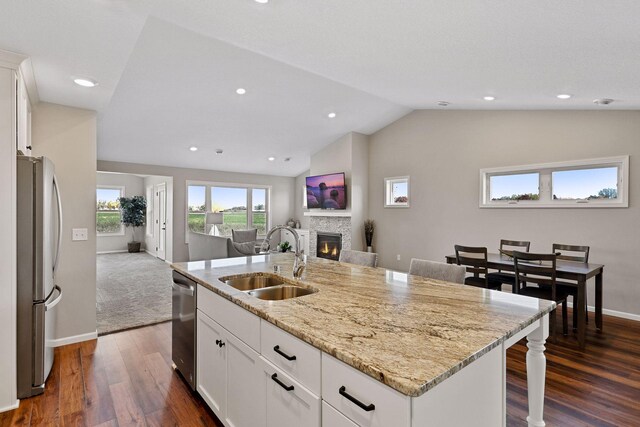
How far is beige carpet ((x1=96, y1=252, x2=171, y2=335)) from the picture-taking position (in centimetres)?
398

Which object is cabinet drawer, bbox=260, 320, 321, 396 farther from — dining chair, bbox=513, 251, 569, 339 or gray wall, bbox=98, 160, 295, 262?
gray wall, bbox=98, 160, 295, 262

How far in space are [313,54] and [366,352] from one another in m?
2.93

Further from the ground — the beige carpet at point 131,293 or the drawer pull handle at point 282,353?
the drawer pull handle at point 282,353

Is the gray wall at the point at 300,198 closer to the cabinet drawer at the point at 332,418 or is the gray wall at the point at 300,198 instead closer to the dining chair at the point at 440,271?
the dining chair at the point at 440,271

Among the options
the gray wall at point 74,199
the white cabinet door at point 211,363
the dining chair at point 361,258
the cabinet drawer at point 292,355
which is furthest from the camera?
the gray wall at point 74,199

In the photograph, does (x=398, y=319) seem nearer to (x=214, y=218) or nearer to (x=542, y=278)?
(x=542, y=278)

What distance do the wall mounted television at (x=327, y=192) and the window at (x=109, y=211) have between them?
20.4ft

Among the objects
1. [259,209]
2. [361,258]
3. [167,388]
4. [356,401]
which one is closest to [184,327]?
[167,388]

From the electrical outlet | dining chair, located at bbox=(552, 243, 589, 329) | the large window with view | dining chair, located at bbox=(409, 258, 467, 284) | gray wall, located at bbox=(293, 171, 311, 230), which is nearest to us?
dining chair, located at bbox=(409, 258, 467, 284)

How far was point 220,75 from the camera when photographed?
4461 millimetres

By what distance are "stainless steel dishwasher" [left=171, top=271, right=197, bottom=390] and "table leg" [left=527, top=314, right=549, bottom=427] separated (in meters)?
2.03

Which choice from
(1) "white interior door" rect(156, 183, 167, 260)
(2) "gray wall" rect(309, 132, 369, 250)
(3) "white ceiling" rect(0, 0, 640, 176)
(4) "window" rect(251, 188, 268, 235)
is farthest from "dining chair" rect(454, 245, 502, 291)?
(1) "white interior door" rect(156, 183, 167, 260)

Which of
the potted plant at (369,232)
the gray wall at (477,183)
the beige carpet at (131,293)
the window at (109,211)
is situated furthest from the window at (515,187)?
the window at (109,211)

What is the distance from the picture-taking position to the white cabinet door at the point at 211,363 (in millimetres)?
1966
